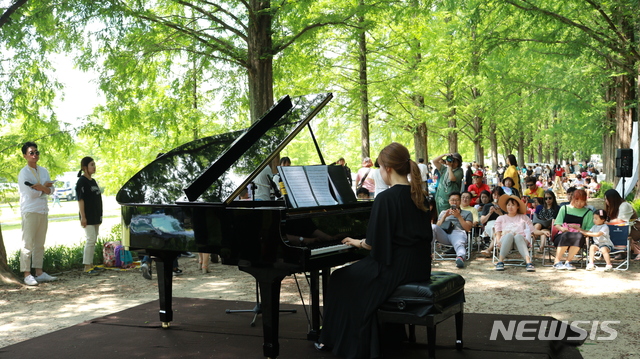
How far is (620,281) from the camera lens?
332 inches

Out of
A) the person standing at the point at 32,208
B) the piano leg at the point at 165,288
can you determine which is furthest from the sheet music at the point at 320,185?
the person standing at the point at 32,208

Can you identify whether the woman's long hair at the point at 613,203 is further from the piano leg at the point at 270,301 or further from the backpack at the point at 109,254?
the backpack at the point at 109,254

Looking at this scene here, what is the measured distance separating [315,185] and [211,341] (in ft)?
6.01

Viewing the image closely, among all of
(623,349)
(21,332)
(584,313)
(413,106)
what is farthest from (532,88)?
(21,332)

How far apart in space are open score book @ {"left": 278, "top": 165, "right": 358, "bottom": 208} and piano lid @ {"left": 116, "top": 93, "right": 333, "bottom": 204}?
1.05ft

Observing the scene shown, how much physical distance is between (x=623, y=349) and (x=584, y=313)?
4.83 feet

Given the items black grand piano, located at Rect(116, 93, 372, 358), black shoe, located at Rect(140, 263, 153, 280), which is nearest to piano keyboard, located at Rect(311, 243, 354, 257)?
black grand piano, located at Rect(116, 93, 372, 358)

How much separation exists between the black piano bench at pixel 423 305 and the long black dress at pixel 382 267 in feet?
0.25

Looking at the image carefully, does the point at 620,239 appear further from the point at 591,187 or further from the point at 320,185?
the point at 591,187

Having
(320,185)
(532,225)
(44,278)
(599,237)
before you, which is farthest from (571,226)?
(44,278)

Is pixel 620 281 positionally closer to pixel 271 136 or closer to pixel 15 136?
pixel 271 136

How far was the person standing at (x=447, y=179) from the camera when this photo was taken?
1155 cm

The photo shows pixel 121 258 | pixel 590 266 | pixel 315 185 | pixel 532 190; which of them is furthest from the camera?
pixel 532 190

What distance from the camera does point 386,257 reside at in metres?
4.77
